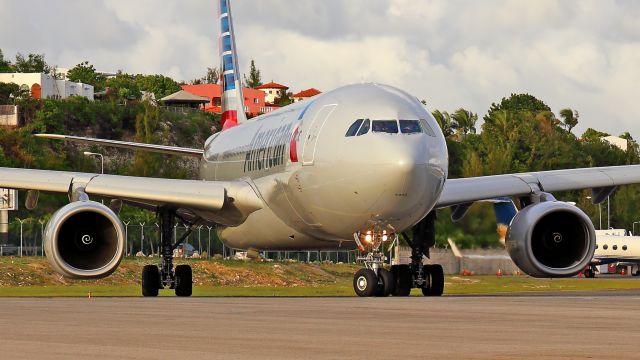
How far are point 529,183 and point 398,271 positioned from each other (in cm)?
388

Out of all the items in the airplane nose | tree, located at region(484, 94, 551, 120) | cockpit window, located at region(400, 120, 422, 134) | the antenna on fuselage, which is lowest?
the airplane nose

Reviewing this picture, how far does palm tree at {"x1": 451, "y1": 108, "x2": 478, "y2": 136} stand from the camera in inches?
6491

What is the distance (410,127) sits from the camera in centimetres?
2597

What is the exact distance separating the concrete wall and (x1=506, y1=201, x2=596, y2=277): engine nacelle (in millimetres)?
8221

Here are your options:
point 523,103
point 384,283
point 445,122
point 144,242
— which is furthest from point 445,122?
point 384,283

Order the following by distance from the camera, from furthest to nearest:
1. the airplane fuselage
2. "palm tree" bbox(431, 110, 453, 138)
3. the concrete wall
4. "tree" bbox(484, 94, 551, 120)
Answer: "tree" bbox(484, 94, 551, 120) → "palm tree" bbox(431, 110, 453, 138) → the concrete wall → the airplane fuselage

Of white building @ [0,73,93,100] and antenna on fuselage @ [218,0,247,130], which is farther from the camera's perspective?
white building @ [0,73,93,100]

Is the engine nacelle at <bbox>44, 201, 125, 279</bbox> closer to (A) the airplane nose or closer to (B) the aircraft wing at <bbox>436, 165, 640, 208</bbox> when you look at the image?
(A) the airplane nose

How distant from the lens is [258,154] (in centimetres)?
3139

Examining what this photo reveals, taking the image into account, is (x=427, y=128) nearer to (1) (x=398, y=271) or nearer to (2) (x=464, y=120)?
(1) (x=398, y=271)
